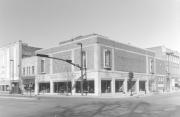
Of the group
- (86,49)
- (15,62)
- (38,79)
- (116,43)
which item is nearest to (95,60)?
(86,49)

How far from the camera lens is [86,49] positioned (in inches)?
1929

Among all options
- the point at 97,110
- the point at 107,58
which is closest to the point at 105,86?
the point at 107,58

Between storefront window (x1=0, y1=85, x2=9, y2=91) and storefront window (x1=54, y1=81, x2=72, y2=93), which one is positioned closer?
storefront window (x1=54, y1=81, x2=72, y2=93)

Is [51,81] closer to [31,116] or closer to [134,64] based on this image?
[134,64]

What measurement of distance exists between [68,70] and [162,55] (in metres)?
42.3

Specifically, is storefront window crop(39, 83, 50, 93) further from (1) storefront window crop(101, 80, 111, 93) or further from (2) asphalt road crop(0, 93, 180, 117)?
(2) asphalt road crop(0, 93, 180, 117)

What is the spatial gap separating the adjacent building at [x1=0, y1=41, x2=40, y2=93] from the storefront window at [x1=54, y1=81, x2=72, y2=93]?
61.2 feet

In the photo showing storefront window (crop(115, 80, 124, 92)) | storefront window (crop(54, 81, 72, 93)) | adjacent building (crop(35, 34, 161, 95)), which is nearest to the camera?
adjacent building (crop(35, 34, 161, 95))

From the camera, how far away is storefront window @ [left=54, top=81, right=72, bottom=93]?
173 ft

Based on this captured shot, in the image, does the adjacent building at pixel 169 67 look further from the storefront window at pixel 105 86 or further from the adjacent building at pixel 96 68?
the storefront window at pixel 105 86

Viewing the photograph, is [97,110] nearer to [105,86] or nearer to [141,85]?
[105,86]

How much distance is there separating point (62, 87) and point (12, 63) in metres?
28.8

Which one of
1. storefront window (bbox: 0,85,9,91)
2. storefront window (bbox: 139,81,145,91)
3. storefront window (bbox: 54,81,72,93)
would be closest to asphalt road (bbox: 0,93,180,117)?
storefront window (bbox: 54,81,72,93)

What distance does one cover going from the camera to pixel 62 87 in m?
54.7
